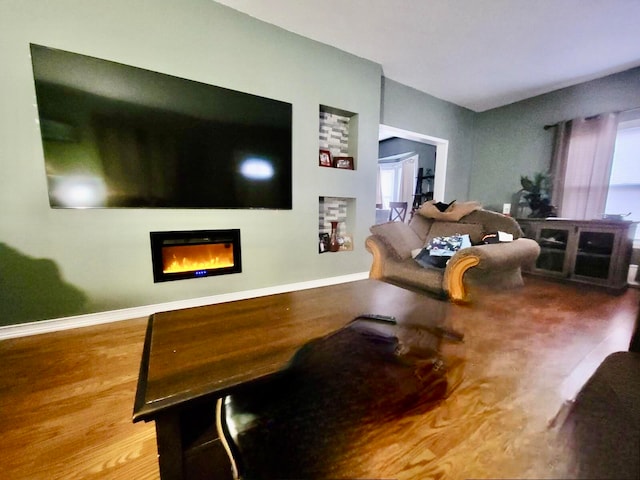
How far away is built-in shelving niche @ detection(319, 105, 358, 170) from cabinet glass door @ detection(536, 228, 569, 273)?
2.48 m

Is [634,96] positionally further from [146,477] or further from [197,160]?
[146,477]

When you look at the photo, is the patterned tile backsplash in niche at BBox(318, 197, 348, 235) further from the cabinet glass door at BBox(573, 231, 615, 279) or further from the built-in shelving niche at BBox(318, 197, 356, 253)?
the cabinet glass door at BBox(573, 231, 615, 279)

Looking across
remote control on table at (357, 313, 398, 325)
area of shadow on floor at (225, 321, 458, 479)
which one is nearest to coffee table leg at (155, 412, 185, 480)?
area of shadow on floor at (225, 321, 458, 479)

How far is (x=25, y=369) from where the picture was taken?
134 cm

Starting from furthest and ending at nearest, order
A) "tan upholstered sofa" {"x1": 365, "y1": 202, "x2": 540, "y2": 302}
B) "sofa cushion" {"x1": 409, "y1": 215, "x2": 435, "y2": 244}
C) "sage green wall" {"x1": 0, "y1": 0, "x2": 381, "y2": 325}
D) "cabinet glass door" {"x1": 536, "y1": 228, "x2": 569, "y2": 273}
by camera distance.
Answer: "cabinet glass door" {"x1": 536, "y1": 228, "x2": 569, "y2": 273}, "sofa cushion" {"x1": 409, "y1": 215, "x2": 435, "y2": 244}, "tan upholstered sofa" {"x1": 365, "y1": 202, "x2": 540, "y2": 302}, "sage green wall" {"x1": 0, "y1": 0, "x2": 381, "y2": 325}

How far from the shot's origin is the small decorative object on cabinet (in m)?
2.53

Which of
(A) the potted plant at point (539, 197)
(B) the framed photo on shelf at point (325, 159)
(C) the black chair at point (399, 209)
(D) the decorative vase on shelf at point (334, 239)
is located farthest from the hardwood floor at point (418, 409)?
(C) the black chair at point (399, 209)

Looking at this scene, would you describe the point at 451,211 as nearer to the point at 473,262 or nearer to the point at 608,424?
Result: the point at 473,262

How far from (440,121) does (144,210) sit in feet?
13.2

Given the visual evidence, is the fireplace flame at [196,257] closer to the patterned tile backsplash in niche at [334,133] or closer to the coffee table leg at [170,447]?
the patterned tile backsplash in niche at [334,133]

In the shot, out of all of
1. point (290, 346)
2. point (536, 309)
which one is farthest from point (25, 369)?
point (536, 309)

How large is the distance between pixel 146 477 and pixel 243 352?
0.52 meters

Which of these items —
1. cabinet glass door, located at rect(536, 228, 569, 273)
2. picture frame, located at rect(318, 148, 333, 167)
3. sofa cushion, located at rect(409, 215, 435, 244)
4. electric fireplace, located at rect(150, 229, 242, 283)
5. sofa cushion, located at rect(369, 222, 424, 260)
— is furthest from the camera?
cabinet glass door, located at rect(536, 228, 569, 273)

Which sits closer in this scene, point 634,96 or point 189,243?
point 189,243
